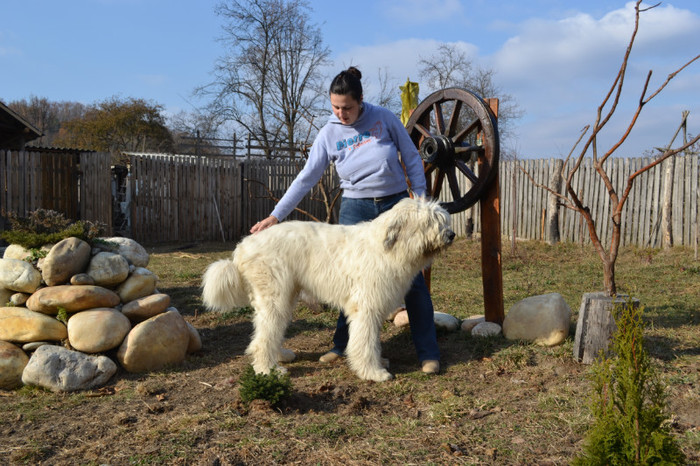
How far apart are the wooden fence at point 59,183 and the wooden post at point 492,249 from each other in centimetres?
1199

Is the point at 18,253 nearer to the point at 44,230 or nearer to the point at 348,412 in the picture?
the point at 44,230

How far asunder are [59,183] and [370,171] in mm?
12541

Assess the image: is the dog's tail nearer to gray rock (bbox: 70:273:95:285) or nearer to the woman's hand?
the woman's hand

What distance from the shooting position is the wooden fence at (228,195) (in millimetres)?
12570

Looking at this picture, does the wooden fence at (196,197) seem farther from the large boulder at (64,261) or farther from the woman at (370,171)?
the woman at (370,171)

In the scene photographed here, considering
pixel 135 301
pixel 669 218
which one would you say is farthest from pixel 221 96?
pixel 135 301

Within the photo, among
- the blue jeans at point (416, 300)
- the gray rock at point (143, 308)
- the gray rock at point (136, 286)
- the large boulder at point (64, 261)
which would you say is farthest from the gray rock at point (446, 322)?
the large boulder at point (64, 261)

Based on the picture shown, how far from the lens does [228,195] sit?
16.6 meters

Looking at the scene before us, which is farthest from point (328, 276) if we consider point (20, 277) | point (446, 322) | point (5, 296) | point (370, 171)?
point (5, 296)

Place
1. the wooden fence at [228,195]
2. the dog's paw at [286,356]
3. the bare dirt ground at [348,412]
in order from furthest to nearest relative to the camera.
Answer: the wooden fence at [228,195]
the dog's paw at [286,356]
the bare dirt ground at [348,412]

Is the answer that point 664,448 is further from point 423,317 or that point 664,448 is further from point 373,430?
point 423,317

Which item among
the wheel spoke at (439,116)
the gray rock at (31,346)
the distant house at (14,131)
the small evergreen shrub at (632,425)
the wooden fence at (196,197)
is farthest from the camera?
the wooden fence at (196,197)

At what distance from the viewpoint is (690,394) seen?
3686mm

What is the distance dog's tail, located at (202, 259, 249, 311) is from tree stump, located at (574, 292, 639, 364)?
2.97 m
